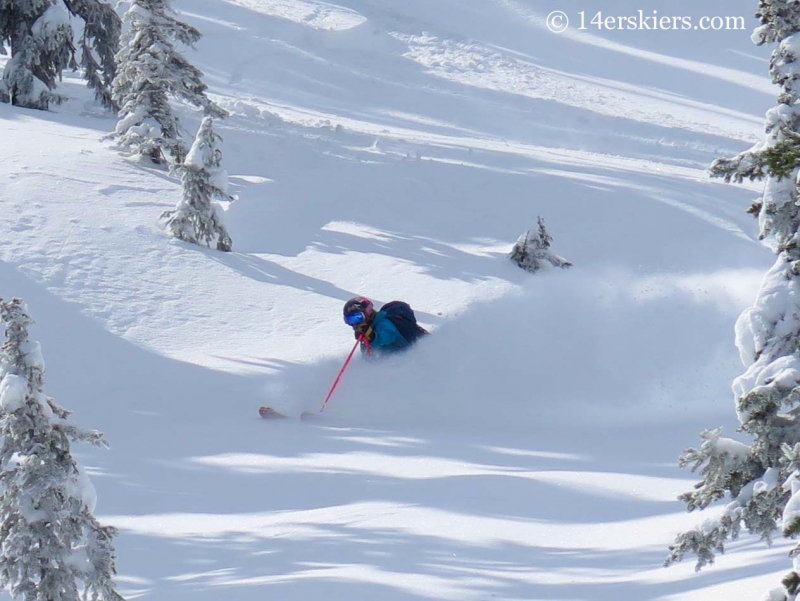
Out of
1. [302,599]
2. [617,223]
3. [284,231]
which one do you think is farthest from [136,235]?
[302,599]

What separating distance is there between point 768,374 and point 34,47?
19.2 metres

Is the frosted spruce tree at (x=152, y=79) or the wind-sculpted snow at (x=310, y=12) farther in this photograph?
the wind-sculpted snow at (x=310, y=12)

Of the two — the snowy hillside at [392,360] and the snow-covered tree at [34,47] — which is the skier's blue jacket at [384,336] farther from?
the snow-covered tree at [34,47]

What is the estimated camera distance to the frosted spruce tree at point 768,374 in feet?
18.1

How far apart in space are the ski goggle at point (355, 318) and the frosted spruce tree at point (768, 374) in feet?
25.7

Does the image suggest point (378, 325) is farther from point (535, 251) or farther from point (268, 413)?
point (535, 251)

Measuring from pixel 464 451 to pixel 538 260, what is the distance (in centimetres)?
579

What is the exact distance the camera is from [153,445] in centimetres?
1117

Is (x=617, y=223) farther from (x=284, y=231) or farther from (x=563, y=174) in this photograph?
(x=284, y=231)

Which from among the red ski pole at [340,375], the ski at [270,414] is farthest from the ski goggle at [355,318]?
the ski at [270,414]

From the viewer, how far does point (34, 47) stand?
21.3m
